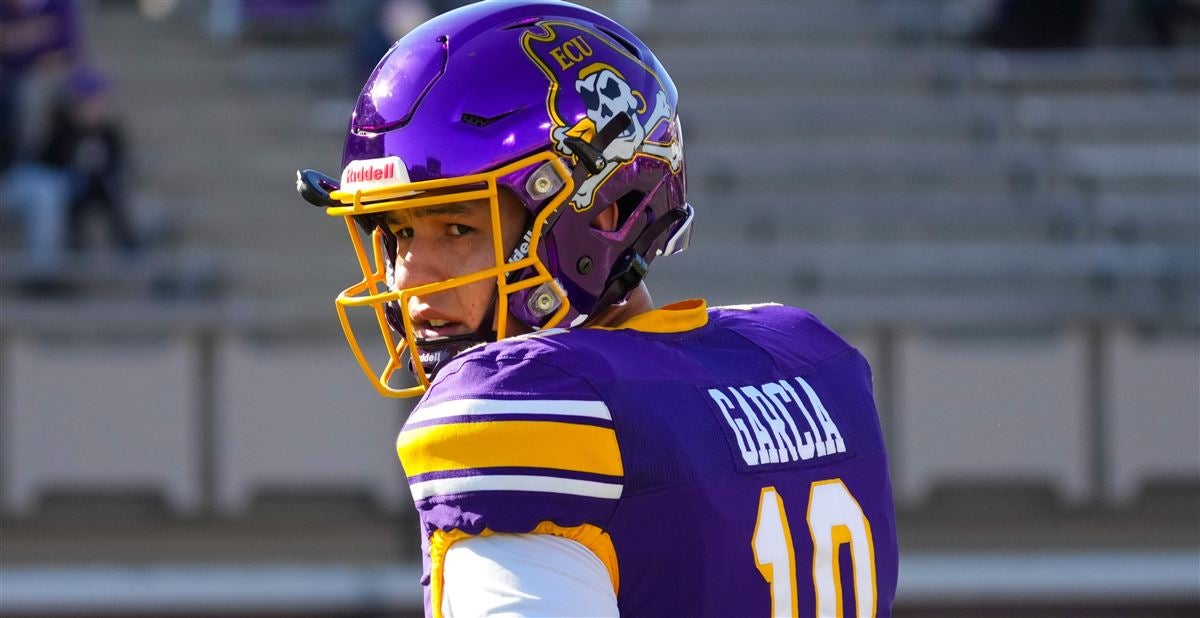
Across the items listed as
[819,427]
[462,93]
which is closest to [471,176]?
[462,93]

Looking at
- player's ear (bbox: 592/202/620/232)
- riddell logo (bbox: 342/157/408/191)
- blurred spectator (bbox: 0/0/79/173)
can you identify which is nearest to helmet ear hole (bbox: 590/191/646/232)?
player's ear (bbox: 592/202/620/232)

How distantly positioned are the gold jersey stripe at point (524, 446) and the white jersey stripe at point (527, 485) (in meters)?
0.01

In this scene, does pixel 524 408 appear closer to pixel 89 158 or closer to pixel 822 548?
pixel 822 548

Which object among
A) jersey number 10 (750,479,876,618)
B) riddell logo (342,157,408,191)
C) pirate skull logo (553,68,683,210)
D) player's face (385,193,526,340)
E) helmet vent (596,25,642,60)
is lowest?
jersey number 10 (750,479,876,618)

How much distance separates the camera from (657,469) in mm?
1510

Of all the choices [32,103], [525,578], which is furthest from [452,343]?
[32,103]

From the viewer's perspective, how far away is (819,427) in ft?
5.80

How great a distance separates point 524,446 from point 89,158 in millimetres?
6530

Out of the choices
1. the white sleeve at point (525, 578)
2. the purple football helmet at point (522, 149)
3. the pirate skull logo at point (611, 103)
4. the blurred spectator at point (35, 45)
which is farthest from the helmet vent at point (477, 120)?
the blurred spectator at point (35, 45)

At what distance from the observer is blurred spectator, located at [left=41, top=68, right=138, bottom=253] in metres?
7.36

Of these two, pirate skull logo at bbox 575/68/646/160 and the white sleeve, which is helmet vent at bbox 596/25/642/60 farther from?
the white sleeve

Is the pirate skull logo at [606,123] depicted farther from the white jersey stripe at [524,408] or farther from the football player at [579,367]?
the white jersey stripe at [524,408]

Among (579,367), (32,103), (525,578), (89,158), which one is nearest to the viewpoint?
(525,578)

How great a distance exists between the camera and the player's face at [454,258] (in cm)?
175
